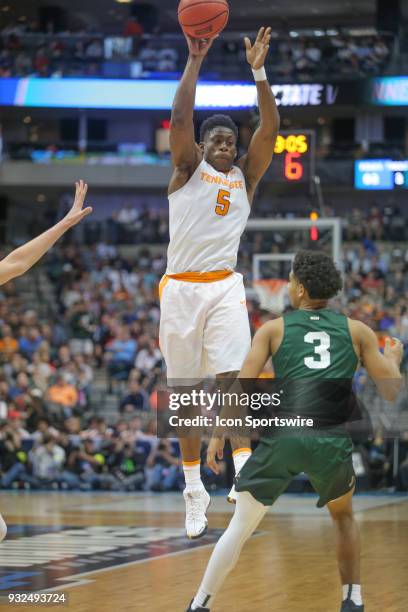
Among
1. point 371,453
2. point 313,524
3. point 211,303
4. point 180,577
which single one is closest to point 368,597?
point 180,577

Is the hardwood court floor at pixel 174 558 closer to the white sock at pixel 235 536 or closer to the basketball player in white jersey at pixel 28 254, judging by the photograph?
the white sock at pixel 235 536

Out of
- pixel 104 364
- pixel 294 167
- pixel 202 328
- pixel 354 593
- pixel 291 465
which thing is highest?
pixel 202 328

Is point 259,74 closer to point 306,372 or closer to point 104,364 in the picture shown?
point 306,372

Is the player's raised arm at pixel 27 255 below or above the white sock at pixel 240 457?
above

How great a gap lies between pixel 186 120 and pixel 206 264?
934mm

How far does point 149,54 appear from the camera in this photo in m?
31.0

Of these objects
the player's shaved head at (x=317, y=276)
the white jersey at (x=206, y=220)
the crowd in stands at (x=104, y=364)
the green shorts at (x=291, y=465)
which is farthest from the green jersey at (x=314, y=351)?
the crowd in stands at (x=104, y=364)

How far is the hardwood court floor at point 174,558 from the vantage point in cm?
775

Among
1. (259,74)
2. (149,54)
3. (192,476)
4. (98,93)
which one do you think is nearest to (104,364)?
(149,54)

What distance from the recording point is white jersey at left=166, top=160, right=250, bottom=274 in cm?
718

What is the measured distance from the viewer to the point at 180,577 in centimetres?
879

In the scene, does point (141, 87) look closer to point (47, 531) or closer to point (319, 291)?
point (47, 531)

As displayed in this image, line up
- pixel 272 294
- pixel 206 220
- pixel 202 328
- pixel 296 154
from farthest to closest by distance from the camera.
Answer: pixel 272 294, pixel 296 154, pixel 202 328, pixel 206 220

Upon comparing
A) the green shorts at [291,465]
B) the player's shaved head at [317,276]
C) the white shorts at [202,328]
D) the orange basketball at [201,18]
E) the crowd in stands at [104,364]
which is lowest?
the crowd in stands at [104,364]
